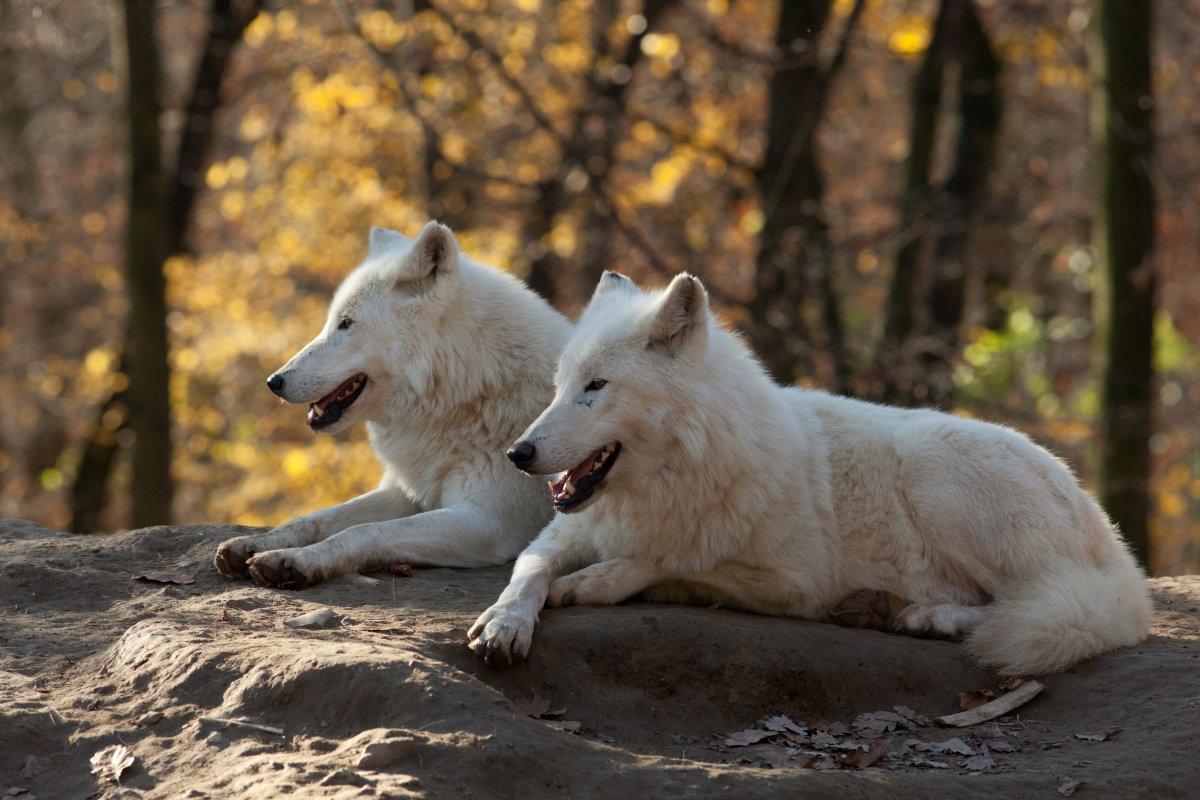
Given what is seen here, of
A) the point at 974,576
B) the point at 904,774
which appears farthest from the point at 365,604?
the point at 974,576

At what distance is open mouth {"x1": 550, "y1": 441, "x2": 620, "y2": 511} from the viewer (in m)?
5.10

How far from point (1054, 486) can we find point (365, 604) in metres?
3.07

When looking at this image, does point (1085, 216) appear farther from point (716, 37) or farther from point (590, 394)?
point (590, 394)

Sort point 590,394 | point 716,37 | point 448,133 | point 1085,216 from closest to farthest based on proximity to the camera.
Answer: point 590,394
point 716,37
point 448,133
point 1085,216

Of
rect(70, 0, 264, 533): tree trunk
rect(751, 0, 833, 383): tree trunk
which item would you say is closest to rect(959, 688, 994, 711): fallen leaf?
rect(751, 0, 833, 383): tree trunk

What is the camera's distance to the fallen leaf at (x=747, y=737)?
459 centimetres

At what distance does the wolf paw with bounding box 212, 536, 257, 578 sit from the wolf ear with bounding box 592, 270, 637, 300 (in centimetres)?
192

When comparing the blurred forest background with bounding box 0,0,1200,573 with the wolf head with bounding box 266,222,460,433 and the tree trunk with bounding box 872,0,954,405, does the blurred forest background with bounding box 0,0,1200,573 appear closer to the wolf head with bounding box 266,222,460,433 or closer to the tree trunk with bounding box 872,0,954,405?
the tree trunk with bounding box 872,0,954,405

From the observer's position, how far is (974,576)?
18.5 ft

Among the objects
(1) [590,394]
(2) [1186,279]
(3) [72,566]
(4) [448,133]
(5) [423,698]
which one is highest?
(4) [448,133]

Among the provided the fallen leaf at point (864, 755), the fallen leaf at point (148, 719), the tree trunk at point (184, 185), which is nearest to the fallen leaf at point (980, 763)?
the fallen leaf at point (864, 755)

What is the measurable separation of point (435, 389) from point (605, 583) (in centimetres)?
154

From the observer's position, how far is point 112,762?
3865 millimetres

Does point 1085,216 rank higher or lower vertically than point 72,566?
higher
